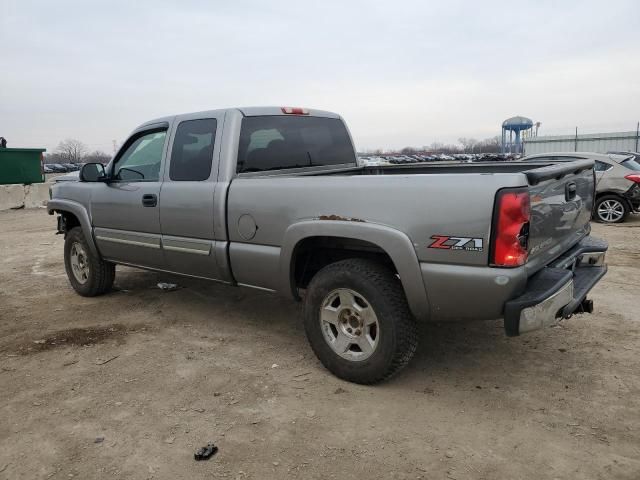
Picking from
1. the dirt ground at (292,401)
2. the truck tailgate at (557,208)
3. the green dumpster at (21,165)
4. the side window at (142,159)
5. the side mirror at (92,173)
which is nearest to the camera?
the dirt ground at (292,401)

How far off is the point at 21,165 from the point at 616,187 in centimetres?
1728

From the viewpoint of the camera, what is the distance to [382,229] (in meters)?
3.06

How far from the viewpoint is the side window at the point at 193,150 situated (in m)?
4.21

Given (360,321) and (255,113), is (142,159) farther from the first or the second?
(360,321)

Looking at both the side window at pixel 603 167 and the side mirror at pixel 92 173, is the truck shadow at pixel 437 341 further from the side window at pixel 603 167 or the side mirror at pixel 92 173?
the side window at pixel 603 167

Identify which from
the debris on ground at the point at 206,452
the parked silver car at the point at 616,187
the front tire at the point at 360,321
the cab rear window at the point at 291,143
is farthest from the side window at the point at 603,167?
the debris on ground at the point at 206,452

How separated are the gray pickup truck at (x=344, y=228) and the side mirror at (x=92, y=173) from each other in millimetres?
18

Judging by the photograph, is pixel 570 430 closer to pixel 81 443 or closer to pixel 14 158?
pixel 81 443

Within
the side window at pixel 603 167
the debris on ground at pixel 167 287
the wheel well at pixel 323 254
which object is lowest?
the debris on ground at pixel 167 287

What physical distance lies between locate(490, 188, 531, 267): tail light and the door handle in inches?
121

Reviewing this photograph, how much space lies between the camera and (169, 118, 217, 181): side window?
13.8ft

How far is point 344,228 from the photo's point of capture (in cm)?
325

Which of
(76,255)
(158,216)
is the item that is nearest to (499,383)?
(158,216)

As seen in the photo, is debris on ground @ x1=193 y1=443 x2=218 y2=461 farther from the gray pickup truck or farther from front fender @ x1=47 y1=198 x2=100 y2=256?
front fender @ x1=47 y1=198 x2=100 y2=256
